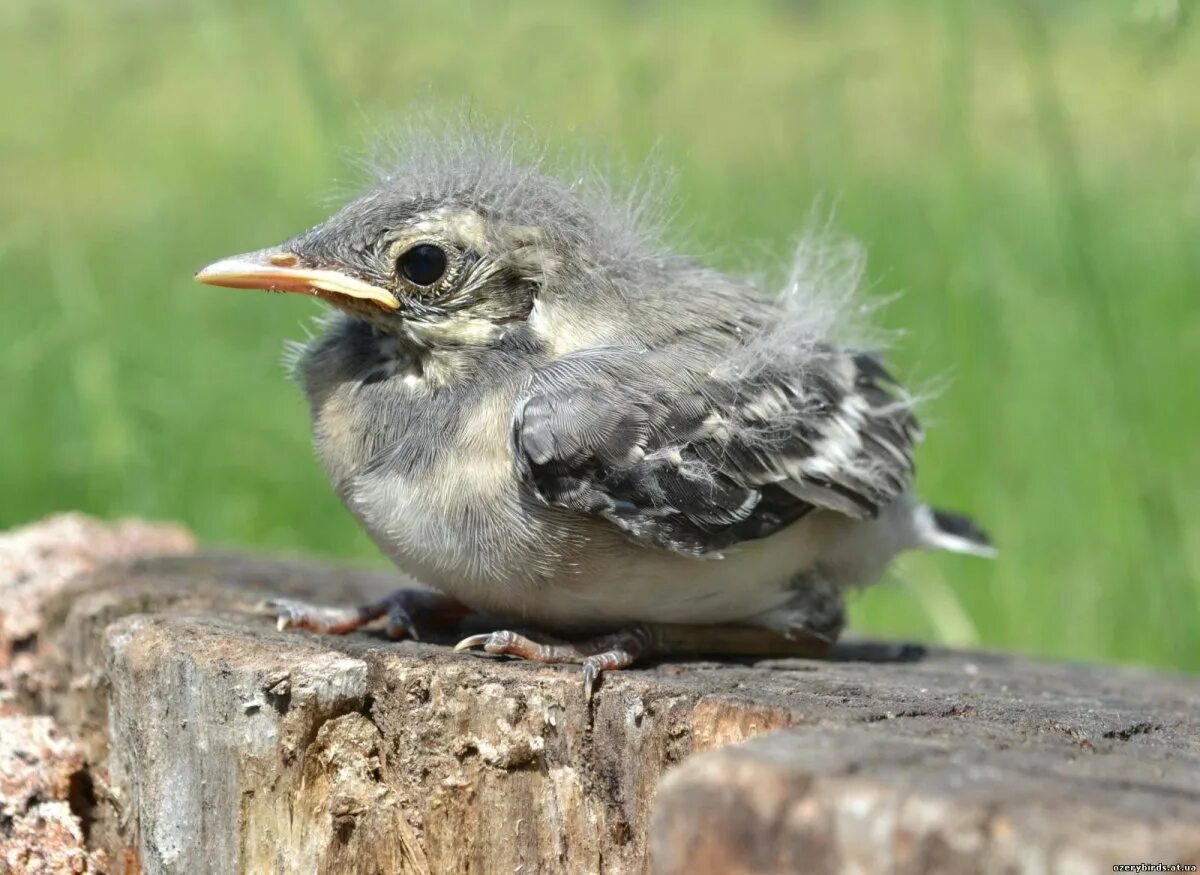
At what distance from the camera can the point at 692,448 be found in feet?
9.81

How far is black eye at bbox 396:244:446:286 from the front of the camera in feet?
9.95

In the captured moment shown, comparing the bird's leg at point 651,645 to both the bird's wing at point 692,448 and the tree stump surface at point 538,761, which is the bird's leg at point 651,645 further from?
the bird's wing at point 692,448

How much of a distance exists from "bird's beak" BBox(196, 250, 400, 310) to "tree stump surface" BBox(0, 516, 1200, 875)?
724 millimetres

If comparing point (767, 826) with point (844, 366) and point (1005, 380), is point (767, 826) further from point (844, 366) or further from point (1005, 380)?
point (1005, 380)

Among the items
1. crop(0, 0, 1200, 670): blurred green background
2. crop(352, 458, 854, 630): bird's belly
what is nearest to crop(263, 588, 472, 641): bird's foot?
crop(352, 458, 854, 630): bird's belly

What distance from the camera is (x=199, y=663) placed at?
2.61 m

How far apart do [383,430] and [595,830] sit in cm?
100

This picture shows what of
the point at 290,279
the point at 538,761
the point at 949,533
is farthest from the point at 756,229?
the point at 538,761

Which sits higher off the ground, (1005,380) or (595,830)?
(1005,380)

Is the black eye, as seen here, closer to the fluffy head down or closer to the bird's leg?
the fluffy head down

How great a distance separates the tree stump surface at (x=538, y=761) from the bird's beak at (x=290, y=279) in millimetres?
724

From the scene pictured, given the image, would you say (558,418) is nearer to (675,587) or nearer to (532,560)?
(532,560)

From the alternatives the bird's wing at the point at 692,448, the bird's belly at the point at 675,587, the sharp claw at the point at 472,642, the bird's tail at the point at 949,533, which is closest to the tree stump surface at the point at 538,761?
the sharp claw at the point at 472,642

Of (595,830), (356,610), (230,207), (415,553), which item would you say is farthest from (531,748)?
(230,207)
